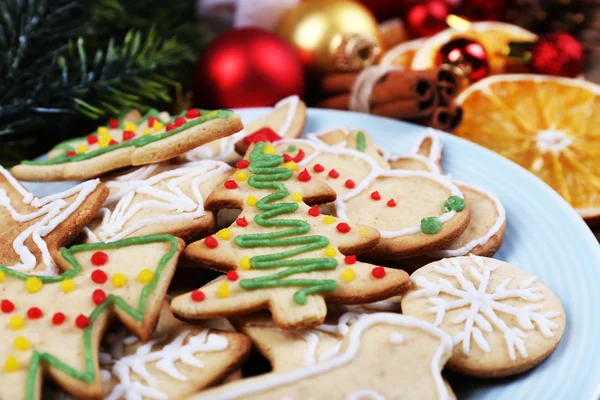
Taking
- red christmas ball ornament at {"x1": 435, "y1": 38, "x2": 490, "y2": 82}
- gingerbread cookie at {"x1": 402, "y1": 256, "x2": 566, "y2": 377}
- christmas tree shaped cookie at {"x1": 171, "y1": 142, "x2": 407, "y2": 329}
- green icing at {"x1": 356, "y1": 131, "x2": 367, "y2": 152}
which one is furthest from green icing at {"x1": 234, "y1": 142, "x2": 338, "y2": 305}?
red christmas ball ornament at {"x1": 435, "y1": 38, "x2": 490, "y2": 82}

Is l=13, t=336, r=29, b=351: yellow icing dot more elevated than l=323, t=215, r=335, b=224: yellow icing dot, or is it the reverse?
l=13, t=336, r=29, b=351: yellow icing dot

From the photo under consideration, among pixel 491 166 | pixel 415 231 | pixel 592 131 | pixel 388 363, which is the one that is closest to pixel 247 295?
pixel 388 363

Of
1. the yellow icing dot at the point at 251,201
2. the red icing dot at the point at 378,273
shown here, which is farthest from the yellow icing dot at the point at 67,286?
the red icing dot at the point at 378,273

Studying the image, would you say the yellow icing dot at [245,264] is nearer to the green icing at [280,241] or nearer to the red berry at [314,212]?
the green icing at [280,241]

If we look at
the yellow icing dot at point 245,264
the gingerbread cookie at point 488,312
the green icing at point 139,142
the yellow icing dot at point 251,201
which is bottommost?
the gingerbread cookie at point 488,312

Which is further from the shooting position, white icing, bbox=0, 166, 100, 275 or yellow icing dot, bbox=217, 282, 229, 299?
white icing, bbox=0, 166, 100, 275

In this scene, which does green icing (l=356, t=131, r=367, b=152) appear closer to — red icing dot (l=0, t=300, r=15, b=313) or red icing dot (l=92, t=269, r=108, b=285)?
red icing dot (l=92, t=269, r=108, b=285)

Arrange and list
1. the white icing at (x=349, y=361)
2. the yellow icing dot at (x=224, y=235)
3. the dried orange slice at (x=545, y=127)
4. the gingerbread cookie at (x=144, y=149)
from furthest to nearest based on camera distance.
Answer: the dried orange slice at (x=545, y=127) < the gingerbread cookie at (x=144, y=149) < the yellow icing dot at (x=224, y=235) < the white icing at (x=349, y=361)
